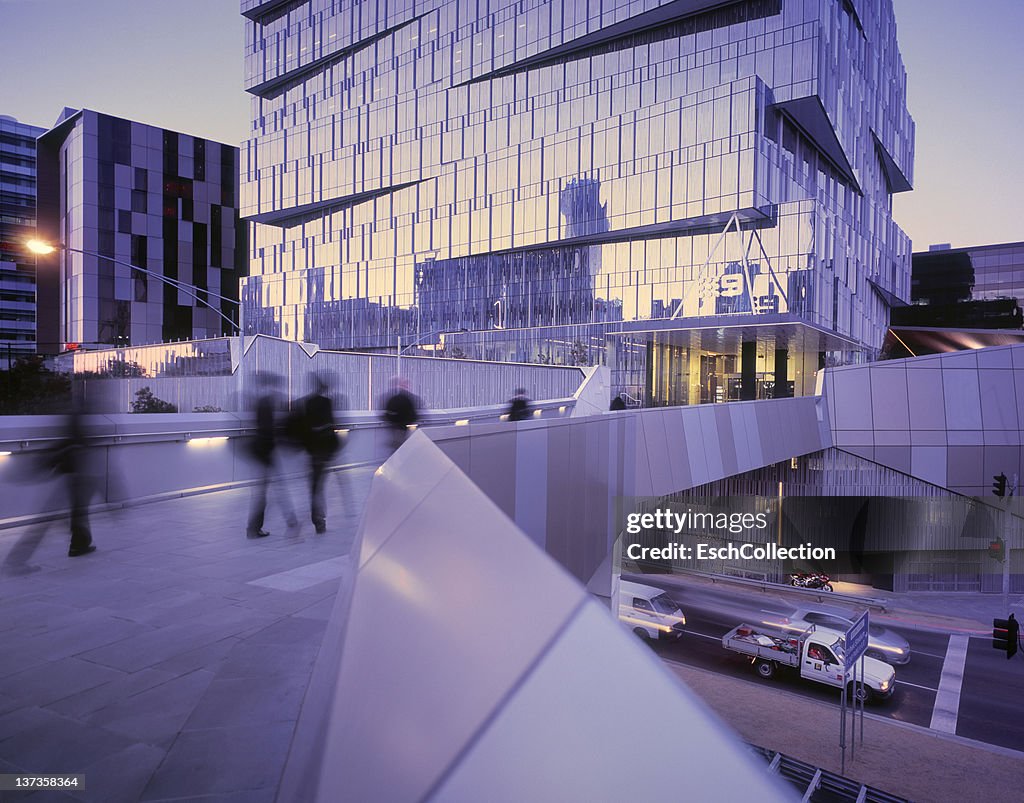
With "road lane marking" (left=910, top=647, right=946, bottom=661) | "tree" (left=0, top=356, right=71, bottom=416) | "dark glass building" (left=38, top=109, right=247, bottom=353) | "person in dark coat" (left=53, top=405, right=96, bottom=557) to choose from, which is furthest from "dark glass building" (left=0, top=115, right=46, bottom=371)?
"road lane marking" (left=910, top=647, right=946, bottom=661)

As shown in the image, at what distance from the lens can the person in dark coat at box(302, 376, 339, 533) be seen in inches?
342

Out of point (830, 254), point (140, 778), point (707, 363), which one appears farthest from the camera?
point (707, 363)

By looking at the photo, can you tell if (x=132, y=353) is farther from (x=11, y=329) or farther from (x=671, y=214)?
(x=11, y=329)

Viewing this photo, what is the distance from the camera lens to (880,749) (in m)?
17.1

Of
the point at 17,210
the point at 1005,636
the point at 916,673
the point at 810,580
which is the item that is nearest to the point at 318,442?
the point at 1005,636

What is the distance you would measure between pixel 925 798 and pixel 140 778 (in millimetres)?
17145

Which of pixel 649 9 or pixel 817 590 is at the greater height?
pixel 649 9

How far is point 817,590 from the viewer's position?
32062mm

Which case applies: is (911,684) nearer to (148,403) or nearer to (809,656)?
(809,656)

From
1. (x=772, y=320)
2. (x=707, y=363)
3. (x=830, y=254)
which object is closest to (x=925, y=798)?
(x=772, y=320)

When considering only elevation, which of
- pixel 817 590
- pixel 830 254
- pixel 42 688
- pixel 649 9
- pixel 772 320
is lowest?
pixel 817 590

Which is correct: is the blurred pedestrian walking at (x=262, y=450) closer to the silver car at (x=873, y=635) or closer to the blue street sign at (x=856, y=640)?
the blue street sign at (x=856, y=640)

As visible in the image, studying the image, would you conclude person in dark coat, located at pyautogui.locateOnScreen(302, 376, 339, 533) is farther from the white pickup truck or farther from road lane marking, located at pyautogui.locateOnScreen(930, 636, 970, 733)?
road lane marking, located at pyautogui.locateOnScreen(930, 636, 970, 733)

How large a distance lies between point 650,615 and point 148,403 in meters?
17.6
